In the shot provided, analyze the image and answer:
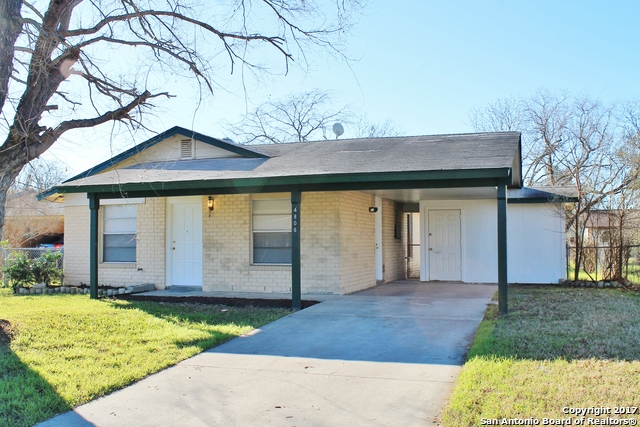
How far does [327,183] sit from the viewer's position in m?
10.1

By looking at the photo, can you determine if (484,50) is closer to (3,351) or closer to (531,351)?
(531,351)

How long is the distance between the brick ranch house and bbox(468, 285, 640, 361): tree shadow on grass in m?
0.93

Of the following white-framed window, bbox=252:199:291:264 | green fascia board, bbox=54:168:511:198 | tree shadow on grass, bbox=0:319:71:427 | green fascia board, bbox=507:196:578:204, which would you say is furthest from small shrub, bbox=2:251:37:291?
green fascia board, bbox=507:196:578:204

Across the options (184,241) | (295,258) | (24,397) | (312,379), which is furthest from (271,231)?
(24,397)

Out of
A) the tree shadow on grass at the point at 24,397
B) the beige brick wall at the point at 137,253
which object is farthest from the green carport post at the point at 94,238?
the tree shadow on grass at the point at 24,397

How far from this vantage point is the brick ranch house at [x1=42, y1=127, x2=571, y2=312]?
33.8ft

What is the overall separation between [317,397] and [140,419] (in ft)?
5.14

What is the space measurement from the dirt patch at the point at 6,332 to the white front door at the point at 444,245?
35.3 feet

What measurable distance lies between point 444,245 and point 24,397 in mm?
12102

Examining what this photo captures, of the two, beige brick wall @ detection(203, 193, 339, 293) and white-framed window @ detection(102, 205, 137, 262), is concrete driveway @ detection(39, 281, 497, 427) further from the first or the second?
white-framed window @ detection(102, 205, 137, 262)

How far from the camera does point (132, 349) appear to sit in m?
7.06

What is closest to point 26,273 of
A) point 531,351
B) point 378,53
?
point 378,53

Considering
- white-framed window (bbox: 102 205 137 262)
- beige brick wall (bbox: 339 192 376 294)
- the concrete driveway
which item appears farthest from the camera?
white-framed window (bbox: 102 205 137 262)

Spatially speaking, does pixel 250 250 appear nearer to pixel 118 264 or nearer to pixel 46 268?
pixel 118 264
